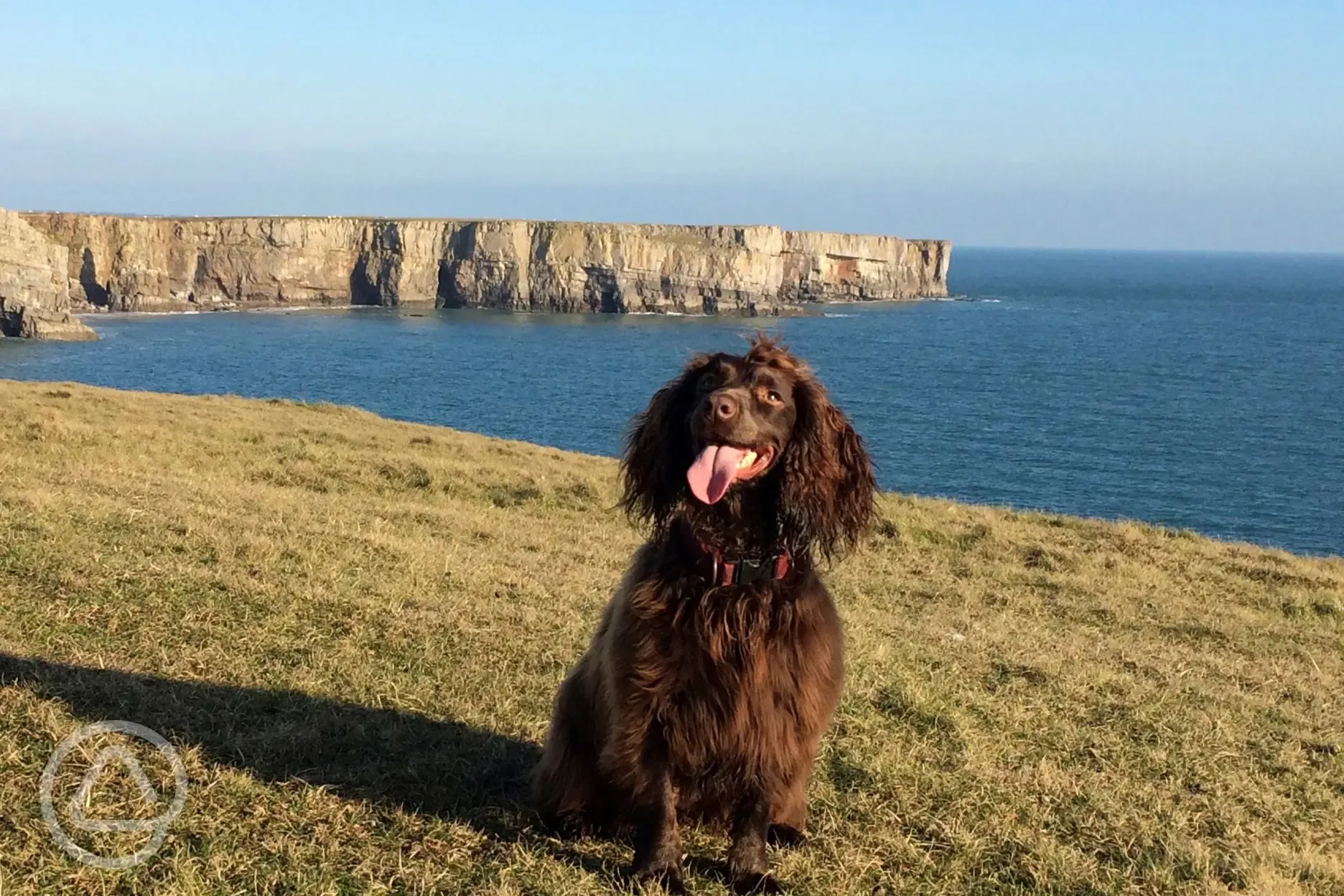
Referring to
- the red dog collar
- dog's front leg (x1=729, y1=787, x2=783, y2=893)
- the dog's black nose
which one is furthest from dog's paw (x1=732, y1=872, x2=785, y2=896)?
the dog's black nose

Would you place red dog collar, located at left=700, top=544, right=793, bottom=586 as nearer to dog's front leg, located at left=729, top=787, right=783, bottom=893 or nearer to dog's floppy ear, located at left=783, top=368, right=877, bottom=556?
dog's floppy ear, located at left=783, top=368, right=877, bottom=556

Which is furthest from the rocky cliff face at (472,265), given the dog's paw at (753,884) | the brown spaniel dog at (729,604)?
the dog's paw at (753,884)

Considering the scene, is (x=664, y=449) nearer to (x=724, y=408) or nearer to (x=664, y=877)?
(x=724, y=408)

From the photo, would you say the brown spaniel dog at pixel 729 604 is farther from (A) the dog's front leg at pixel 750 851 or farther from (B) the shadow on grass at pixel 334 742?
(B) the shadow on grass at pixel 334 742

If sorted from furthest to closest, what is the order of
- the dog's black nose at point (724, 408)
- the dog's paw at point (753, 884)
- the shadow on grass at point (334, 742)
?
the shadow on grass at point (334, 742) < the dog's paw at point (753, 884) < the dog's black nose at point (724, 408)

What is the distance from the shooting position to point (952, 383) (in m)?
71.6

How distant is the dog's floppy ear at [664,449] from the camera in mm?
4203

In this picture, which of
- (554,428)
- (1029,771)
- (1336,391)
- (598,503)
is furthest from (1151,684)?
(1336,391)

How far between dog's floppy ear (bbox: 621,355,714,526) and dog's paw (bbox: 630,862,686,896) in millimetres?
1304

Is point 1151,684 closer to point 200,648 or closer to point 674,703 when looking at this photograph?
point 674,703

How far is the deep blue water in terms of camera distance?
4138cm

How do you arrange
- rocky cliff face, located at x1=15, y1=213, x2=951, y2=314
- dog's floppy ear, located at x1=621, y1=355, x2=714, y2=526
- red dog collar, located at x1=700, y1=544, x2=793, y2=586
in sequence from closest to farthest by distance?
1. red dog collar, located at x1=700, y1=544, x2=793, y2=586
2. dog's floppy ear, located at x1=621, y1=355, x2=714, y2=526
3. rocky cliff face, located at x1=15, y1=213, x2=951, y2=314

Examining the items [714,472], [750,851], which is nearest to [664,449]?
[714,472]

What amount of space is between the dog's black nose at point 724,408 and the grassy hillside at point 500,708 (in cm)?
187
